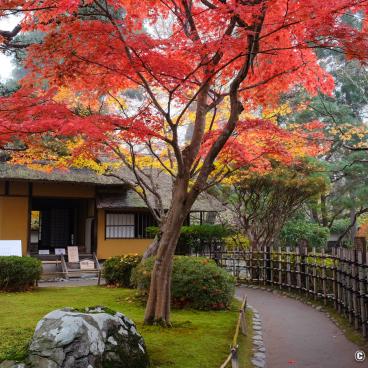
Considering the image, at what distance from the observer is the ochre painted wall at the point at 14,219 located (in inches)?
734

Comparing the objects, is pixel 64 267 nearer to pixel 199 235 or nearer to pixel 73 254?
pixel 73 254

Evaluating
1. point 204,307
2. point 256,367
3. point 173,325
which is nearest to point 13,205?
point 204,307

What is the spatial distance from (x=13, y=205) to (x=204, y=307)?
38.8 ft

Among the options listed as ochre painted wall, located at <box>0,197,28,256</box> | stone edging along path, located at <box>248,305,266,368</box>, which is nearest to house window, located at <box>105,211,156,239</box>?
ochre painted wall, located at <box>0,197,28,256</box>

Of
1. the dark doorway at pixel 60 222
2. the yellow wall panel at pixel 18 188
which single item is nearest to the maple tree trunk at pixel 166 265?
the yellow wall panel at pixel 18 188

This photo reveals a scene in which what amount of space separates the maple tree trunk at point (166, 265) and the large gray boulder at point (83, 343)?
8.13ft

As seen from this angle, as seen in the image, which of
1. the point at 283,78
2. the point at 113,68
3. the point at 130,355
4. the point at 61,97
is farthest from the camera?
the point at 61,97

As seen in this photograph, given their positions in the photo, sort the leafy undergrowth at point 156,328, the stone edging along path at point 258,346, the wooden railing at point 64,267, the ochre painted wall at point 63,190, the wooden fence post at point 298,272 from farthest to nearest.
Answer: the ochre painted wall at point 63,190, the wooden railing at point 64,267, the wooden fence post at point 298,272, the stone edging along path at point 258,346, the leafy undergrowth at point 156,328

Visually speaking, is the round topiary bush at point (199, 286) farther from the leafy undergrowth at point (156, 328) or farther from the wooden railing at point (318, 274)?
the wooden railing at point (318, 274)

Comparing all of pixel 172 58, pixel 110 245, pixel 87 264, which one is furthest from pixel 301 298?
pixel 110 245

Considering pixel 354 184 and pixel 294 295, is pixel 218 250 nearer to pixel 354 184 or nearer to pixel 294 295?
pixel 294 295

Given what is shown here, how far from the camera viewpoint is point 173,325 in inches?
314

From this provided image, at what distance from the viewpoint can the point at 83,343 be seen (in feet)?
15.7

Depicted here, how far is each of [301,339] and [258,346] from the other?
98cm
